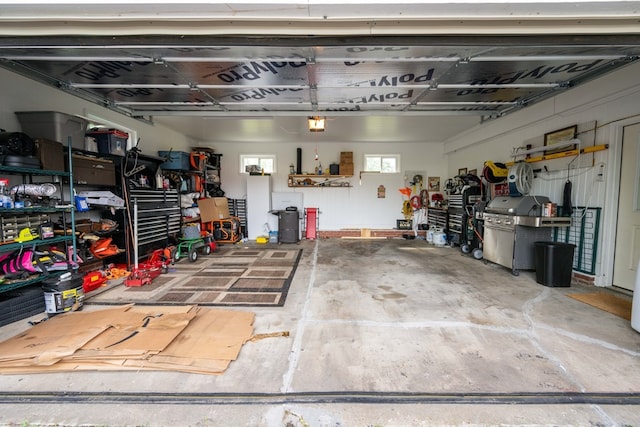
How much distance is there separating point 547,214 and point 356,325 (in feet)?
10.5

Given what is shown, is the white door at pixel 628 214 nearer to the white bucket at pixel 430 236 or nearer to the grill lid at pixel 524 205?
the grill lid at pixel 524 205

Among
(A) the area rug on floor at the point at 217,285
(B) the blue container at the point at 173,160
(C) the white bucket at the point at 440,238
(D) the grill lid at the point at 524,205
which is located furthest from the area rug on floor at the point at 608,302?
(B) the blue container at the point at 173,160

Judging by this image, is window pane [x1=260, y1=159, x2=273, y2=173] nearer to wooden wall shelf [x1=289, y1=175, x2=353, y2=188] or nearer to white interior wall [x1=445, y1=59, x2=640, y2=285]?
wooden wall shelf [x1=289, y1=175, x2=353, y2=188]

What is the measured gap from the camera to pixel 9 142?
2.51 m

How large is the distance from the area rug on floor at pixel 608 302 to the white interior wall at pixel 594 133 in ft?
1.60

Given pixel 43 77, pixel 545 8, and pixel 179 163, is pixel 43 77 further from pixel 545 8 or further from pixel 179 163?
pixel 545 8

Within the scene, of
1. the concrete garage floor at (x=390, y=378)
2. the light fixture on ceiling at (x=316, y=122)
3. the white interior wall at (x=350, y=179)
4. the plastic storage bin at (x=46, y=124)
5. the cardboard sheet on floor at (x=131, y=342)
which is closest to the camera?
the concrete garage floor at (x=390, y=378)

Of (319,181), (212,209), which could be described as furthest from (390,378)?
(319,181)

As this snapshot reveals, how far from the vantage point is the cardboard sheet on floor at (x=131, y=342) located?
5.63ft

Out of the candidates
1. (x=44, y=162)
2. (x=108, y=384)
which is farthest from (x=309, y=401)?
(x=44, y=162)

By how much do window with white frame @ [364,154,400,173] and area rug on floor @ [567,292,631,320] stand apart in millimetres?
4993

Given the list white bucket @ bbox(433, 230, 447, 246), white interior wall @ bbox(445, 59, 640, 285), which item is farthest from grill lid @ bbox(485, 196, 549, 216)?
white bucket @ bbox(433, 230, 447, 246)

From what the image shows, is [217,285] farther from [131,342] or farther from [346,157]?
[346,157]

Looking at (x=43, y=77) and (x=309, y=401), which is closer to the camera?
(x=309, y=401)
